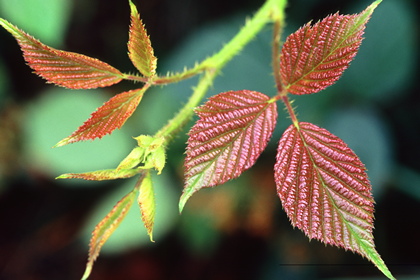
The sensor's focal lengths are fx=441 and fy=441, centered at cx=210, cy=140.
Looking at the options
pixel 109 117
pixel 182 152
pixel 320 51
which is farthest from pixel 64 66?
pixel 182 152

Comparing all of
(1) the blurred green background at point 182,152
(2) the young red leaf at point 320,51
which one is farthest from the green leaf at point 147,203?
(1) the blurred green background at point 182,152

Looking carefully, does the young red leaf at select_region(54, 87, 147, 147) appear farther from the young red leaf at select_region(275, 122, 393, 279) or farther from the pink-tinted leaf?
the young red leaf at select_region(275, 122, 393, 279)

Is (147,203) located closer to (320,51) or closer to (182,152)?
(320,51)

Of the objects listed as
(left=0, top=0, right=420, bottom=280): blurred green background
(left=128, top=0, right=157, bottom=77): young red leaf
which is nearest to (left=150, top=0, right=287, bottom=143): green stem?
(left=128, top=0, right=157, bottom=77): young red leaf

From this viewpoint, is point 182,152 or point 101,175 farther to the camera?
point 182,152

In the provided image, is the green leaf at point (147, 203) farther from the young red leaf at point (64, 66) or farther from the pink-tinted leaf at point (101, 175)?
the young red leaf at point (64, 66)

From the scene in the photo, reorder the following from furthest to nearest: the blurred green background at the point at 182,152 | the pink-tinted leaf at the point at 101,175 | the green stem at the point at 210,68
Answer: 1. the blurred green background at the point at 182,152
2. the green stem at the point at 210,68
3. the pink-tinted leaf at the point at 101,175
